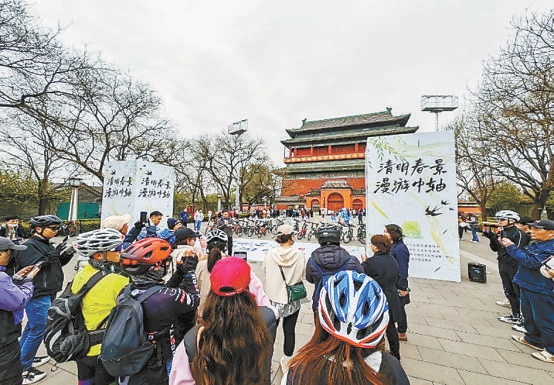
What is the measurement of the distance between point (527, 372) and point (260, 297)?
3.66m

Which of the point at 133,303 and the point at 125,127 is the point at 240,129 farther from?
the point at 133,303

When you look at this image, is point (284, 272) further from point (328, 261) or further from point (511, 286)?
point (511, 286)

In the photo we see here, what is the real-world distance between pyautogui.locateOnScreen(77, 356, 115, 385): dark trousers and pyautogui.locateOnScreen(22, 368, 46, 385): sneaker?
167 cm

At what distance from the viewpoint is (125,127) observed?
15430 mm

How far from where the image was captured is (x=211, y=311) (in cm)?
126

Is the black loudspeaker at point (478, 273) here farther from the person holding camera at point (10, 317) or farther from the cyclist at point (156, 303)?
the person holding camera at point (10, 317)

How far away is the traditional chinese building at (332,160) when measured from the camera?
36188 mm

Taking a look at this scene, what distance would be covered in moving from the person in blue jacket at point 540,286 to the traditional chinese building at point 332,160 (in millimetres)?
31552

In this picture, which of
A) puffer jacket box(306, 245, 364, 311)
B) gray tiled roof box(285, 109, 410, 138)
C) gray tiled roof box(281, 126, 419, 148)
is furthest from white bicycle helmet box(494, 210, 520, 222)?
gray tiled roof box(285, 109, 410, 138)

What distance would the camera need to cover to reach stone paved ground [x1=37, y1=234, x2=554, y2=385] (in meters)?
2.86

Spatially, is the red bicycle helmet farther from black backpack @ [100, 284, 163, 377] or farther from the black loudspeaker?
the black loudspeaker

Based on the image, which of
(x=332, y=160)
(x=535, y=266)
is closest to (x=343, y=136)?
(x=332, y=160)

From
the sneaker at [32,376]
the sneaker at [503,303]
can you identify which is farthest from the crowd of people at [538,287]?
the sneaker at [32,376]

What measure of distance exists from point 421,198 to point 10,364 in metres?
8.30
